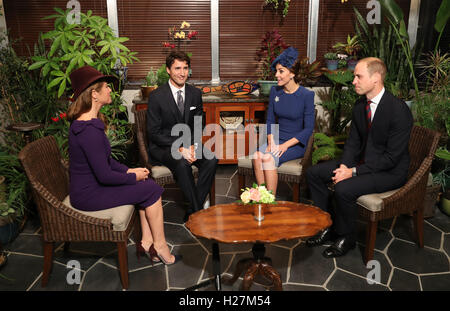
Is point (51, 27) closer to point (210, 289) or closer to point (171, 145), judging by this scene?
point (171, 145)

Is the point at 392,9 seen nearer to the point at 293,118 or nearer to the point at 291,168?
the point at 293,118

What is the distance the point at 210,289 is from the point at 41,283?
4.26 feet

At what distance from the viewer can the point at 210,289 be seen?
116 inches

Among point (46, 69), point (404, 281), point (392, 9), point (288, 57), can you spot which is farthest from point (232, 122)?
point (404, 281)

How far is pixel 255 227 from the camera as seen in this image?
105 inches

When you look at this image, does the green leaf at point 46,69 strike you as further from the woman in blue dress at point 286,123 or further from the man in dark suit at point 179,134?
the woman in blue dress at point 286,123

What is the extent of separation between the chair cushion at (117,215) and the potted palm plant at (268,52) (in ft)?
10.2

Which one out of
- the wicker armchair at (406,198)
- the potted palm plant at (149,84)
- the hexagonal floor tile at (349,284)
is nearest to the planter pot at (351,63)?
the wicker armchair at (406,198)

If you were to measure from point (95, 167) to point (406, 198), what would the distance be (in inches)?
97.1

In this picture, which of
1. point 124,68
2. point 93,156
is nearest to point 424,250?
point 93,156

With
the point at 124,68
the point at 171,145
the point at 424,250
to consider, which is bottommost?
the point at 424,250

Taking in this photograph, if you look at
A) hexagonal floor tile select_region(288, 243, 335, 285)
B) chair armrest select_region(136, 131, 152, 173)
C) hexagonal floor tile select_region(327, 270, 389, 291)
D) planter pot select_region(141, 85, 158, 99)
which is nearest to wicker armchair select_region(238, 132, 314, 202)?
hexagonal floor tile select_region(288, 243, 335, 285)

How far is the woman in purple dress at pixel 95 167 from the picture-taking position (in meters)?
2.81

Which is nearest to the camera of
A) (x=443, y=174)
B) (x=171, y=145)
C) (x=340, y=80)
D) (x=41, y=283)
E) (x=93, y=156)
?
(x=93, y=156)
